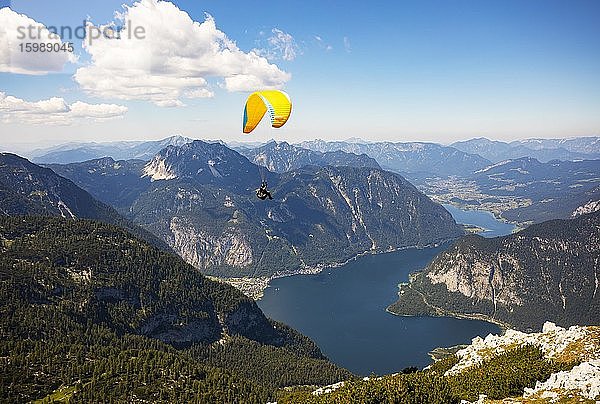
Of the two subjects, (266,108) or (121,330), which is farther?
(121,330)

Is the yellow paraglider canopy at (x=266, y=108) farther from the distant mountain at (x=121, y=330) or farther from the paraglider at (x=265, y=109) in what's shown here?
the distant mountain at (x=121, y=330)

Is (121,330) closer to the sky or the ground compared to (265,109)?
closer to the ground

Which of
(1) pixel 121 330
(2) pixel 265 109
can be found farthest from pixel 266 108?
(1) pixel 121 330

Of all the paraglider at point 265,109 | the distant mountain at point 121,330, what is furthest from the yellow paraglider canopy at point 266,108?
the distant mountain at point 121,330

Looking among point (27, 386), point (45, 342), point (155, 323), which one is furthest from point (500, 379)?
point (155, 323)

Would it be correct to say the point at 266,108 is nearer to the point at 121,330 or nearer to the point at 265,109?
the point at 265,109

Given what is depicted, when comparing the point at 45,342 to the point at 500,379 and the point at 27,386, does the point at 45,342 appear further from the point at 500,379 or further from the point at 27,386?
the point at 500,379

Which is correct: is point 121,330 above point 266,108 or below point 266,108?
below

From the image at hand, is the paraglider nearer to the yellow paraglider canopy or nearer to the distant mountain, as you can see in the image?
the yellow paraglider canopy
